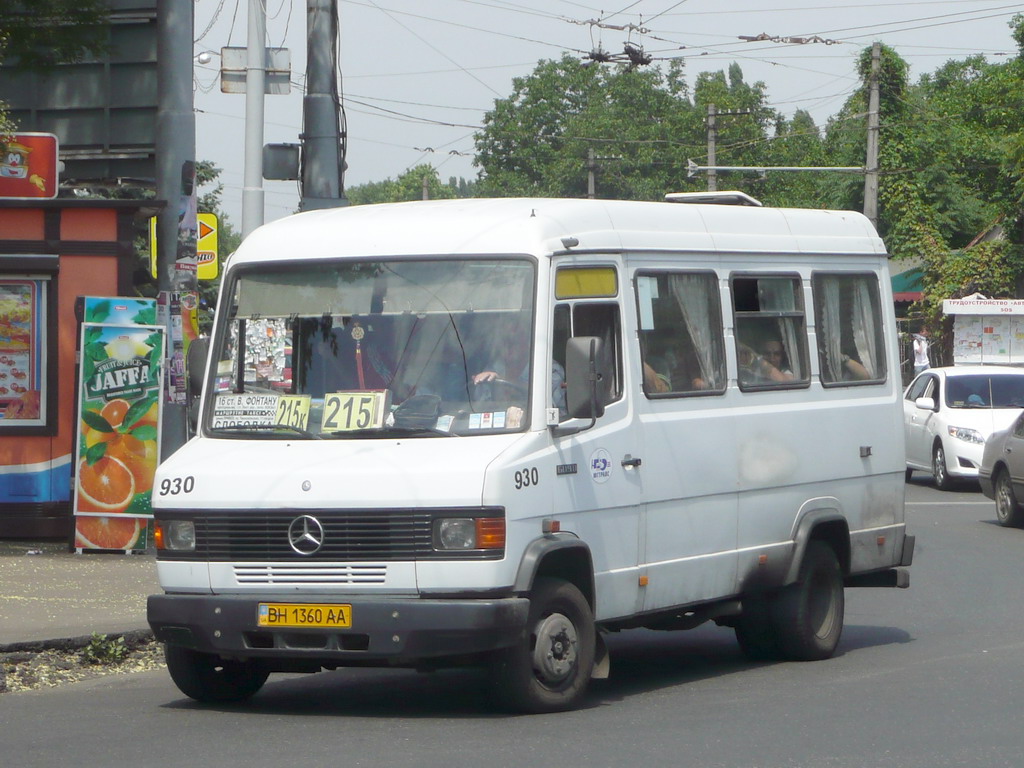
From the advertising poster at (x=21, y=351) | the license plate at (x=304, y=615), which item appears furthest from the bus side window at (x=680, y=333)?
the advertising poster at (x=21, y=351)

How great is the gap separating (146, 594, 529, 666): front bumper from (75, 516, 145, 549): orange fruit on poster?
6.27 meters

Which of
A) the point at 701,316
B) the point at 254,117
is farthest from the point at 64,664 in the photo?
the point at 254,117

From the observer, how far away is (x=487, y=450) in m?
7.81

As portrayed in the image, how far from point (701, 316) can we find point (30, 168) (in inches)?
332

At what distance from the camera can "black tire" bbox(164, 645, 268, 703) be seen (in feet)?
27.8

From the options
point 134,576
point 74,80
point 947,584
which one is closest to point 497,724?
point 134,576

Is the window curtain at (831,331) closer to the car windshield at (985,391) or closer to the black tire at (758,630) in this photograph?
the black tire at (758,630)

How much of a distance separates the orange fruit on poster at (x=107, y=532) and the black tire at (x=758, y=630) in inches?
234

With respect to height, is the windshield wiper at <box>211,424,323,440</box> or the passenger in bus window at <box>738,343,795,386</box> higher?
the passenger in bus window at <box>738,343,795,386</box>

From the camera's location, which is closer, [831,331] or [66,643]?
[66,643]

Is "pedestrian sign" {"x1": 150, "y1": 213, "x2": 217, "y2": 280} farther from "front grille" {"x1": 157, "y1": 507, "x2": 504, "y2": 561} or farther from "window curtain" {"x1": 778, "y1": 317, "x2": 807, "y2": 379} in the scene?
"front grille" {"x1": 157, "y1": 507, "x2": 504, "y2": 561}

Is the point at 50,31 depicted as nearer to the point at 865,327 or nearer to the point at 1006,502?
the point at 865,327

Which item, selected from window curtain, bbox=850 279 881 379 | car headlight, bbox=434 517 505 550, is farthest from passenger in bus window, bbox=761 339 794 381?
car headlight, bbox=434 517 505 550

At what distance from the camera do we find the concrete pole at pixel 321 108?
15242 mm
